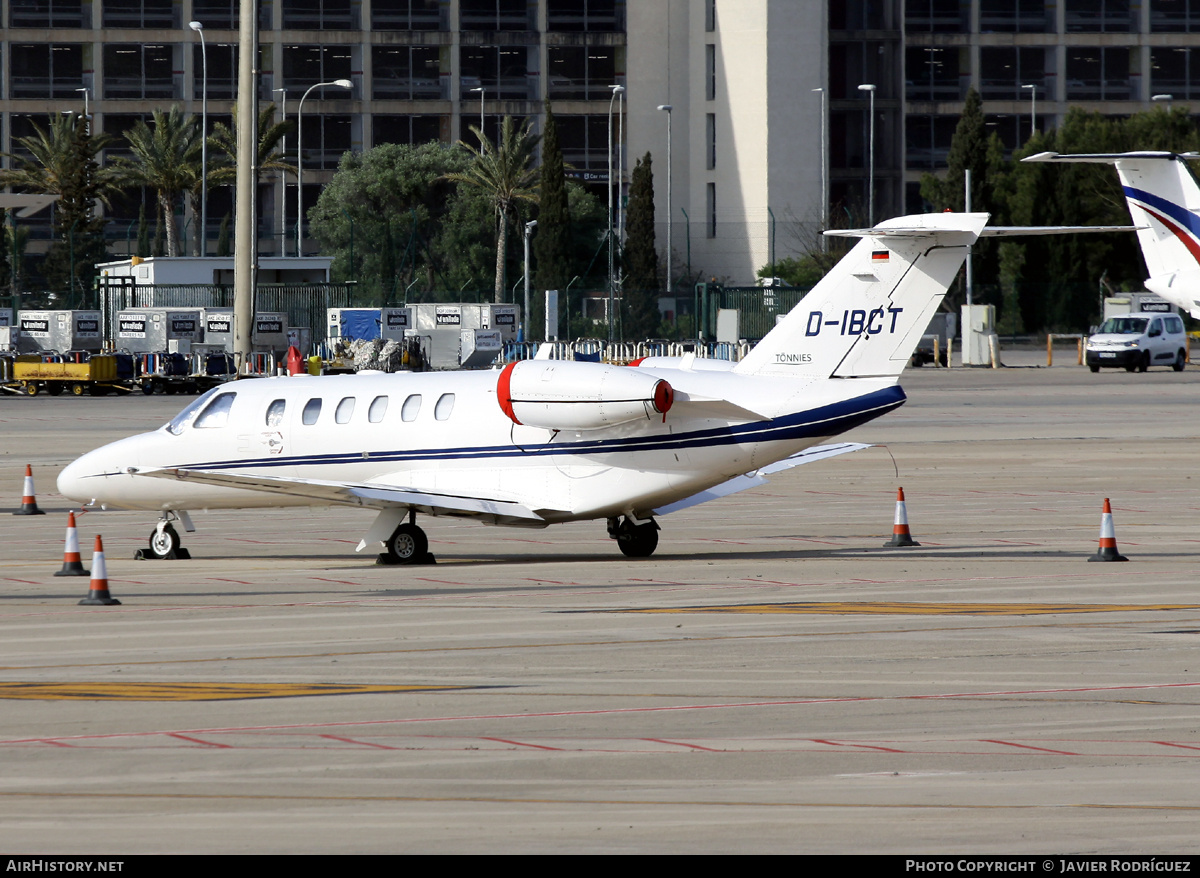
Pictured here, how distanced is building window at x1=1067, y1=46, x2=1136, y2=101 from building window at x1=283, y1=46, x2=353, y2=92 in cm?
4631

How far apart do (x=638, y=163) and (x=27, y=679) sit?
89.9m

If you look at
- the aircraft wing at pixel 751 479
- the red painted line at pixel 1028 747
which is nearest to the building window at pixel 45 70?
the aircraft wing at pixel 751 479

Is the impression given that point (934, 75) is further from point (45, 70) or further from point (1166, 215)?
point (1166, 215)

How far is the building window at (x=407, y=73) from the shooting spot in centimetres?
11012

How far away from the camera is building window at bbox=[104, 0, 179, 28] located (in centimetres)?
10738

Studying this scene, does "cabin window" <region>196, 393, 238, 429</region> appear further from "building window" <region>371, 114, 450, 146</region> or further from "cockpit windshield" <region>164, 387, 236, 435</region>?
"building window" <region>371, 114, 450, 146</region>

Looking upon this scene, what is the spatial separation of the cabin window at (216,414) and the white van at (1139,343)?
165ft

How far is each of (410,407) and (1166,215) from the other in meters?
12.7

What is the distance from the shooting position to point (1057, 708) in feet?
38.0

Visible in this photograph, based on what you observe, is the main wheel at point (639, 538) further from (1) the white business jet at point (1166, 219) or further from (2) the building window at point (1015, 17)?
(2) the building window at point (1015, 17)

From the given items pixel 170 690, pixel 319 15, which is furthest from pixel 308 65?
pixel 170 690

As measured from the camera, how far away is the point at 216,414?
2216cm

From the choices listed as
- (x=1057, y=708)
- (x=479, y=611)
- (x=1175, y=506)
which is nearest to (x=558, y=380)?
(x=479, y=611)

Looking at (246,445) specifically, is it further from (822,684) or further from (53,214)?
(53,214)
